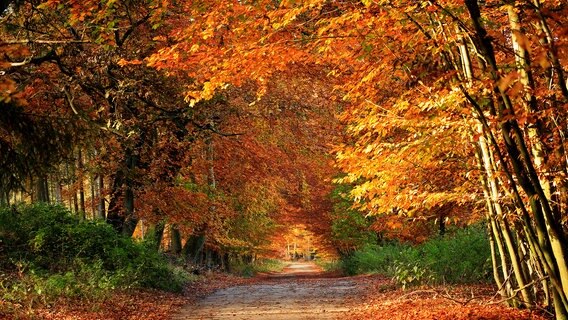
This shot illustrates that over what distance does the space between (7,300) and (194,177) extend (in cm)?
1200

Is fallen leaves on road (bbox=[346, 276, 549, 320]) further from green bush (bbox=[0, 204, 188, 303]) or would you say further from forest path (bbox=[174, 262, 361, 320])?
green bush (bbox=[0, 204, 188, 303])

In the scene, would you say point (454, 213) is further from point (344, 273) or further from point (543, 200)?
point (344, 273)

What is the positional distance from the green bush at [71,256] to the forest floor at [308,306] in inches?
20.9

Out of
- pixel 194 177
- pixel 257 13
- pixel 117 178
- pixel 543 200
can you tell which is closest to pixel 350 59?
pixel 257 13

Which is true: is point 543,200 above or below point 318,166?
below

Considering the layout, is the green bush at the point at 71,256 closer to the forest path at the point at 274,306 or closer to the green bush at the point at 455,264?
the forest path at the point at 274,306

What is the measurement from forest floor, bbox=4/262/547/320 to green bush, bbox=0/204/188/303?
0.53m

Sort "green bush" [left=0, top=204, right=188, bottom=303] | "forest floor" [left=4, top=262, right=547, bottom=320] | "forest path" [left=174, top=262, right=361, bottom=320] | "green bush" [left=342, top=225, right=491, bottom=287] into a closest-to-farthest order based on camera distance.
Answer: "forest floor" [left=4, top=262, right=547, bottom=320] < "forest path" [left=174, top=262, right=361, bottom=320] < "green bush" [left=0, top=204, right=188, bottom=303] < "green bush" [left=342, top=225, right=491, bottom=287]

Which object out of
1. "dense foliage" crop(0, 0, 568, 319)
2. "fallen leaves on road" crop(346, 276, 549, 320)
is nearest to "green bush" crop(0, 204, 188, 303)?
"dense foliage" crop(0, 0, 568, 319)

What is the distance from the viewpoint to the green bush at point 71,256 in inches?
463

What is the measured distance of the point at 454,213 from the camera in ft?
49.1

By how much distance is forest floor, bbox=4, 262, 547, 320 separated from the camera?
9.38 m

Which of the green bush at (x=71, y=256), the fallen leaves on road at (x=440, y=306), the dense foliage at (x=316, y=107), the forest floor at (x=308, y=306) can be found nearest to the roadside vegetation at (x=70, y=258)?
the green bush at (x=71, y=256)

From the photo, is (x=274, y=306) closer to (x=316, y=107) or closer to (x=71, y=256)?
(x=71, y=256)
